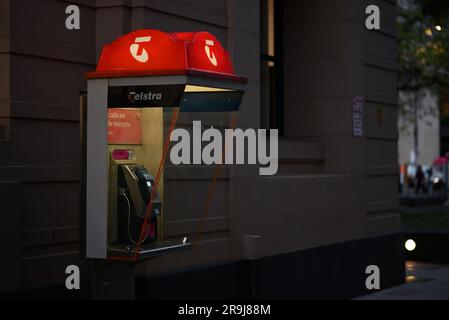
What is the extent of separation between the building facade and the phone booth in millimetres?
599

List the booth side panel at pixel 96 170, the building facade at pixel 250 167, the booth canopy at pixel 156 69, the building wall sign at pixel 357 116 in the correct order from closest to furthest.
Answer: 1. the booth canopy at pixel 156 69
2. the booth side panel at pixel 96 170
3. the building facade at pixel 250 167
4. the building wall sign at pixel 357 116

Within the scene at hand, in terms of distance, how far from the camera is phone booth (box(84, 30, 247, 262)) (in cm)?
697

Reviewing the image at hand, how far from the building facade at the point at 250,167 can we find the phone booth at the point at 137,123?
1.97 ft

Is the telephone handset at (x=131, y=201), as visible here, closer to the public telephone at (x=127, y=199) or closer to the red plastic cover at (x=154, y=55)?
the public telephone at (x=127, y=199)

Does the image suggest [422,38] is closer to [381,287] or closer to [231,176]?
[381,287]

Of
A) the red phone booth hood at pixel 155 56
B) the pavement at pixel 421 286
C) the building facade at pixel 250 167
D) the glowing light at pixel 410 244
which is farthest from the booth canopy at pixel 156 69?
the glowing light at pixel 410 244

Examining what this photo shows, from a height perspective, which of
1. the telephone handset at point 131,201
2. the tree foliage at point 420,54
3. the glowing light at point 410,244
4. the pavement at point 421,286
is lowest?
the pavement at point 421,286

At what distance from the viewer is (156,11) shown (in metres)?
8.71

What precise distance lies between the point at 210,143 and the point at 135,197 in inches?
77.5

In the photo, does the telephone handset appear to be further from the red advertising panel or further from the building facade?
the building facade

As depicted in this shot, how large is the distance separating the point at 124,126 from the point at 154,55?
2.61 feet

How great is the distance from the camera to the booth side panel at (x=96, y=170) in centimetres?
699
